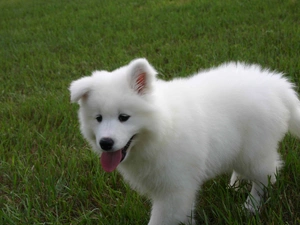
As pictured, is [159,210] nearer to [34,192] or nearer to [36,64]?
[34,192]

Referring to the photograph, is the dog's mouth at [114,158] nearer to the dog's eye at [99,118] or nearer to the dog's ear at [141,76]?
the dog's eye at [99,118]

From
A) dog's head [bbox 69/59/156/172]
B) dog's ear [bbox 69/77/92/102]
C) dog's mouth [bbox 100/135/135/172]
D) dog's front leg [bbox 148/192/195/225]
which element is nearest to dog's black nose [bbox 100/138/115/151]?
dog's head [bbox 69/59/156/172]

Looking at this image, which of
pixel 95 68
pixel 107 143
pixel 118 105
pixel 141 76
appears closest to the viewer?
pixel 107 143

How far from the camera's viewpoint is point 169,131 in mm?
2477

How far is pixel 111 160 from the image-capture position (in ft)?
7.89

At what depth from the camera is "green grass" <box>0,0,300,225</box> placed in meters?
2.86

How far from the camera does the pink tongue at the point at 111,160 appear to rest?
239cm

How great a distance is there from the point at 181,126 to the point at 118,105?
48cm

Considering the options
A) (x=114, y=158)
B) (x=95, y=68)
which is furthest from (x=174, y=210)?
(x=95, y=68)

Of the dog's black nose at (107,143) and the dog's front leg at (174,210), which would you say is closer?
the dog's black nose at (107,143)

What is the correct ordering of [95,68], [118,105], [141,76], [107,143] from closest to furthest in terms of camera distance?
[107,143]
[118,105]
[141,76]
[95,68]

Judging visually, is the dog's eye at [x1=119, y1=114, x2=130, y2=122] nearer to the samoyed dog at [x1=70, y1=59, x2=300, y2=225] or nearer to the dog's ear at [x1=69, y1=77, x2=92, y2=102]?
the samoyed dog at [x1=70, y1=59, x2=300, y2=225]

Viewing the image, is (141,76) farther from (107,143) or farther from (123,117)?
(107,143)

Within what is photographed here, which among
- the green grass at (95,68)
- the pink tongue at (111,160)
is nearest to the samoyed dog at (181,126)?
the pink tongue at (111,160)
